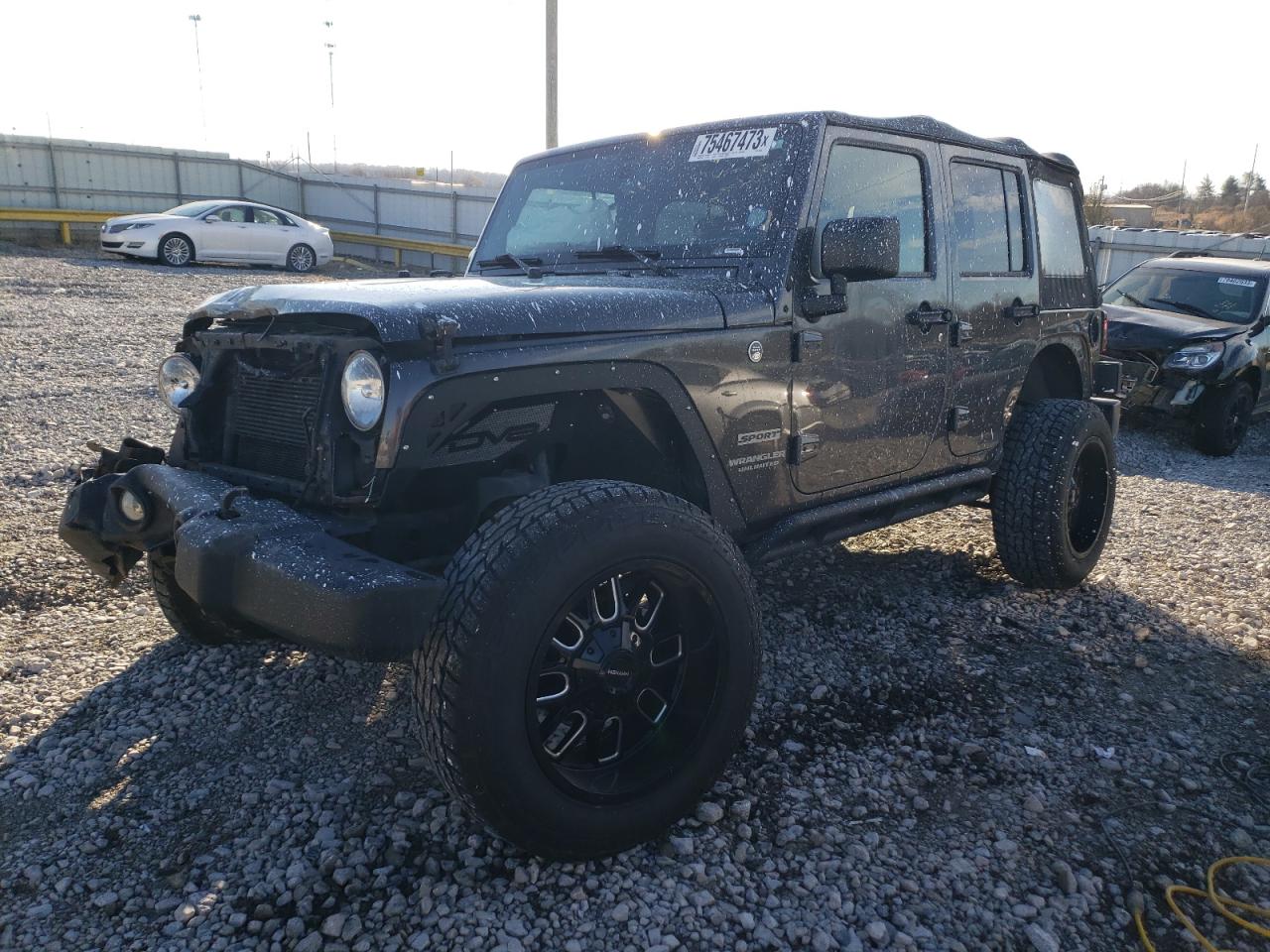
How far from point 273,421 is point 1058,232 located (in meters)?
3.90

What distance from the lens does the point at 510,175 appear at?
14.0 ft

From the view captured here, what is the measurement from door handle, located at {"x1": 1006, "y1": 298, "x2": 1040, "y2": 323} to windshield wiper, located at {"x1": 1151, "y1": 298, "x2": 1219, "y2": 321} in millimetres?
5772

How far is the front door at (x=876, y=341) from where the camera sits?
3.27m

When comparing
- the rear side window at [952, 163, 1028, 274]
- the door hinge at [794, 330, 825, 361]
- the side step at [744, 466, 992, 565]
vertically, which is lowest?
the side step at [744, 466, 992, 565]

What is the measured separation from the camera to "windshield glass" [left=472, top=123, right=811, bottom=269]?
324 cm

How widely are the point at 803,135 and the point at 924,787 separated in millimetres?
2205

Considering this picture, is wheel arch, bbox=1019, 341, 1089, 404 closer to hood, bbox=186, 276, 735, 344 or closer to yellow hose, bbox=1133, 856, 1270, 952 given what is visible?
hood, bbox=186, 276, 735, 344

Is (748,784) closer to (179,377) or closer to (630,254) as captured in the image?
(630,254)

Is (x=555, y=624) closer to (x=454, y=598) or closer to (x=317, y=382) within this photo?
(x=454, y=598)

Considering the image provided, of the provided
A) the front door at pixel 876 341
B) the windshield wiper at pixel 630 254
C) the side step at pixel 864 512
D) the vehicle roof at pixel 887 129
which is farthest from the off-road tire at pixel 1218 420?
the windshield wiper at pixel 630 254

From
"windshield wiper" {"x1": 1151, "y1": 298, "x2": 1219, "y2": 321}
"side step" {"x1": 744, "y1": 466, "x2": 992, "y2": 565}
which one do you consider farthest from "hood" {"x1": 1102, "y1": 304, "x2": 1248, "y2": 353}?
"side step" {"x1": 744, "y1": 466, "x2": 992, "y2": 565}

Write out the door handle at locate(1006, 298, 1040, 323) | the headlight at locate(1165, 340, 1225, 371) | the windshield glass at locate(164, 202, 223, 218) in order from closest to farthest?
the door handle at locate(1006, 298, 1040, 323)
the headlight at locate(1165, 340, 1225, 371)
the windshield glass at locate(164, 202, 223, 218)

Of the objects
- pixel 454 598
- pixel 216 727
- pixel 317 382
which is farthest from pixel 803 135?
pixel 216 727

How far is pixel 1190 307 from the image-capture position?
29.8 feet
